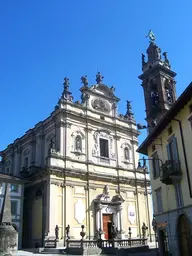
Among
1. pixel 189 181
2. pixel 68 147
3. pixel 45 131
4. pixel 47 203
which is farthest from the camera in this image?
pixel 45 131

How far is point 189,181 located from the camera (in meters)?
15.4

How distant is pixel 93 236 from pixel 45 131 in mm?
13199

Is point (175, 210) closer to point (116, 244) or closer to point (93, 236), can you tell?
point (116, 244)

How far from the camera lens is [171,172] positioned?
16547 millimetres

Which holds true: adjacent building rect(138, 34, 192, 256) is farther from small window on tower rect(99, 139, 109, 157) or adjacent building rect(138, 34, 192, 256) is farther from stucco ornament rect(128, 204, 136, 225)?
stucco ornament rect(128, 204, 136, 225)

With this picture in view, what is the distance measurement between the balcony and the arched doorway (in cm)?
199

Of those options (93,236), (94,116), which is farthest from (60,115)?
(93,236)

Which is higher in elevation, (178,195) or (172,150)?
(172,150)

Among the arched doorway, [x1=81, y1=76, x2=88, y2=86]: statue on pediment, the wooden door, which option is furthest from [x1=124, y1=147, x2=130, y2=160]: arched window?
the arched doorway

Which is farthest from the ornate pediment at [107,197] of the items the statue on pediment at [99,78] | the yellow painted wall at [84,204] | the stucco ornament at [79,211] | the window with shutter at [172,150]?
the window with shutter at [172,150]

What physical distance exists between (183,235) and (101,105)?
23.9 metres

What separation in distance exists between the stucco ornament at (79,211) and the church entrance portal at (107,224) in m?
2.79

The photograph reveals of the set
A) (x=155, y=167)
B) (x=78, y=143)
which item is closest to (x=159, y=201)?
(x=155, y=167)

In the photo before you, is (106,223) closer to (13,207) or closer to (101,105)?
(13,207)
